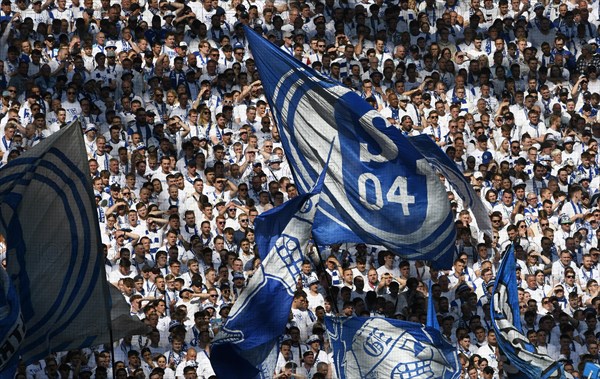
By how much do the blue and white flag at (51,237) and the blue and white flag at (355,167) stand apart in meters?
2.17

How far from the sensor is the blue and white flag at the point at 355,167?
18.1 metres

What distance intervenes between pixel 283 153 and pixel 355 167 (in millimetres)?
4159

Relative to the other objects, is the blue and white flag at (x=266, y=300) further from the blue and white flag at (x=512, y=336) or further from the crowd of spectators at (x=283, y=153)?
the crowd of spectators at (x=283, y=153)

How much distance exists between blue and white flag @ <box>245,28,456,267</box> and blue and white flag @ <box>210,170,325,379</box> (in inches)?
50.4

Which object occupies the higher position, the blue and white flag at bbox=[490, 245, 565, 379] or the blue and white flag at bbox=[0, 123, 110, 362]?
the blue and white flag at bbox=[0, 123, 110, 362]

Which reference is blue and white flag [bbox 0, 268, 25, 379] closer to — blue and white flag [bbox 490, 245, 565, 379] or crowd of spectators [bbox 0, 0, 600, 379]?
crowd of spectators [bbox 0, 0, 600, 379]

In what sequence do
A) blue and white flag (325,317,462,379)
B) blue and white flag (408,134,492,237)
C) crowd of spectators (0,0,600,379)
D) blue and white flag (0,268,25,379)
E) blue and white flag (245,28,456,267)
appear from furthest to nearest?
1. crowd of spectators (0,0,600,379)
2. blue and white flag (408,134,492,237)
3. blue and white flag (245,28,456,267)
4. blue and white flag (325,317,462,379)
5. blue and white flag (0,268,25,379)

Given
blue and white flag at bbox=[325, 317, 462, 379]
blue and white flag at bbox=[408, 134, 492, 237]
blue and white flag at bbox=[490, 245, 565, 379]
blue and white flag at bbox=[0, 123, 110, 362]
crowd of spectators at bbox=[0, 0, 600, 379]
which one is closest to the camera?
blue and white flag at bbox=[0, 123, 110, 362]

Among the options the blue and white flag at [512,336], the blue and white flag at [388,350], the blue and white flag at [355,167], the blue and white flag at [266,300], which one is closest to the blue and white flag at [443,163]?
the blue and white flag at [355,167]

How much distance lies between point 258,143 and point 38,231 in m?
5.69

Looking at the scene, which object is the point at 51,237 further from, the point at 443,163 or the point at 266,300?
the point at 443,163

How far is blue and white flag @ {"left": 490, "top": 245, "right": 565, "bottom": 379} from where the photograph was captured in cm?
1767

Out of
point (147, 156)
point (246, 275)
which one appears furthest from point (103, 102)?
point (246, 275)

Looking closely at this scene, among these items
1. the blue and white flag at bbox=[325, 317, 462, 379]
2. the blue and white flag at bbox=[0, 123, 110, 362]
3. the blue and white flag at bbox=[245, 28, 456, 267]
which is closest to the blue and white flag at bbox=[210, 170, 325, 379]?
the blue and white flag at bbox=[325, 317, 462, 379]
